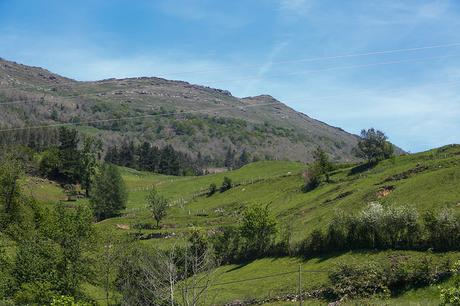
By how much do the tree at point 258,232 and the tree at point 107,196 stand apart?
54.0 meters

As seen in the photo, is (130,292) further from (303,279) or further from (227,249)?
(227,249)

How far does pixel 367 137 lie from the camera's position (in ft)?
322

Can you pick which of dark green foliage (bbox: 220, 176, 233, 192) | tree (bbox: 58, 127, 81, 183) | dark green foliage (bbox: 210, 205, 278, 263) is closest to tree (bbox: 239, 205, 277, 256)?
dark green foliage (bbox: 210, 205, 278, 263)

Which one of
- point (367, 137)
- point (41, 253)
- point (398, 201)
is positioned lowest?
point (41, 253)

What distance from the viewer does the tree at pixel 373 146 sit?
9738 cm

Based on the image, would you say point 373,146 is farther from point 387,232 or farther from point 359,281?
point 359,281

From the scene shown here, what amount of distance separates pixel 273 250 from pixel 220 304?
730 inches

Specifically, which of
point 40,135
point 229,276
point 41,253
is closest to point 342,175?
point 229,276

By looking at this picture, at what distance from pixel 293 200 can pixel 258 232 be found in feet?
80.0

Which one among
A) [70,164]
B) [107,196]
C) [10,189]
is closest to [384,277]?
[10,189]

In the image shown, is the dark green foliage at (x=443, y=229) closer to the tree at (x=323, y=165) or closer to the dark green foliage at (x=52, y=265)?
the dark green foliage at (x=52, y=265)

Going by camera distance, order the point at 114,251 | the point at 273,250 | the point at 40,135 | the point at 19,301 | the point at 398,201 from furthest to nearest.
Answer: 1. the point at 40,135
2. the point at 273,250
3. the point at 398,201
4. the point at 114,251
5. the point at 19,301

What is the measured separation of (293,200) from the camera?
→ 93625 millimetres

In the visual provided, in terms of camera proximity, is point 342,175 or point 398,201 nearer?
point 398,201
